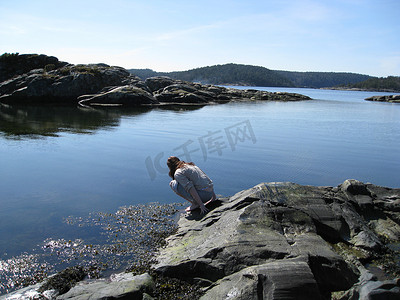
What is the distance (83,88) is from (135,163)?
153ft

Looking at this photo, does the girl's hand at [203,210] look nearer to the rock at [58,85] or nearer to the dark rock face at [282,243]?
the dark rock face at [282,243]

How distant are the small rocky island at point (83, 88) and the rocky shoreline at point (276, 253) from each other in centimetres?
4692

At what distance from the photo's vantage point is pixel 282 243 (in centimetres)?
629

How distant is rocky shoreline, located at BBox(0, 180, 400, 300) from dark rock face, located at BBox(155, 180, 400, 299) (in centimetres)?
2

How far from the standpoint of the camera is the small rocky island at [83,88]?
53.0 meters

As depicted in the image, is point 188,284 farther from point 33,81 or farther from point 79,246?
point 33,81

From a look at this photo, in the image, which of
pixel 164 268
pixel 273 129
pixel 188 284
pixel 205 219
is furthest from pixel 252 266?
pixel 273 129

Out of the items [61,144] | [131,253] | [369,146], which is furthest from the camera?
[369,146]

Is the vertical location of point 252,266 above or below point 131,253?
above

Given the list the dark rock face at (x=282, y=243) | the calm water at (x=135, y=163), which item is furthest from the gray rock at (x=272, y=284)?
the calm water at (x=135, y=163)

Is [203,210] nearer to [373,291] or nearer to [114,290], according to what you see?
[114,290]

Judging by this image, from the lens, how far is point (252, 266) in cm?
557

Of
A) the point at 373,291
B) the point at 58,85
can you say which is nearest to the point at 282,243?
the point at 373,291

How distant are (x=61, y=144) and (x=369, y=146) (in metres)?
19.8
